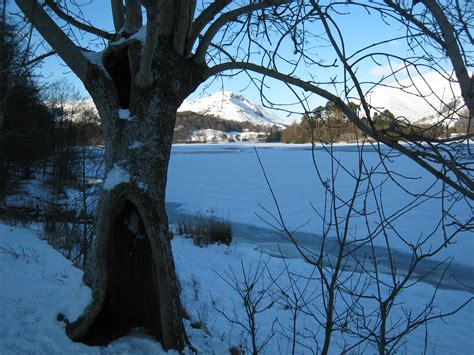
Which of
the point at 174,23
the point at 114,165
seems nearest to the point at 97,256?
the point at 114,165

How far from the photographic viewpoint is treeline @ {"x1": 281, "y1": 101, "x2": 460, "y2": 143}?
6.42ft

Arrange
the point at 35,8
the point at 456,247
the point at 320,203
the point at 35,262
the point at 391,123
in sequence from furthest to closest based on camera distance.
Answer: the point at 320,203
the point at 456,247
the point at 35,262
the point at 35,8
the point at 391,123

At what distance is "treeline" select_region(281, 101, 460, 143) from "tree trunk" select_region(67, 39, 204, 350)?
1.11 meters

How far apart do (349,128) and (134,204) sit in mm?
1644

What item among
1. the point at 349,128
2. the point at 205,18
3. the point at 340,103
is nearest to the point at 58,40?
the point at 205,18

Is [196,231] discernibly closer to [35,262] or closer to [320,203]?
[35,262]

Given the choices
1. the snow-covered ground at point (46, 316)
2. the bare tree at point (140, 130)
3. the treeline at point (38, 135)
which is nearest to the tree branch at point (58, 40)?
the bare tree at point (140, 130)

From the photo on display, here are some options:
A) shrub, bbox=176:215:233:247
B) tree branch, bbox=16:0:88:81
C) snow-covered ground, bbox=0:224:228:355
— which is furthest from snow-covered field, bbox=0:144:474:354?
tree branch, bbox=16:0:88:81

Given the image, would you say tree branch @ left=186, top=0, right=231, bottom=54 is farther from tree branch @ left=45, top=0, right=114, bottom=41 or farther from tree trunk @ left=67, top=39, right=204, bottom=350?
tree branch @ left=45, top=0, right=114, bottom=41

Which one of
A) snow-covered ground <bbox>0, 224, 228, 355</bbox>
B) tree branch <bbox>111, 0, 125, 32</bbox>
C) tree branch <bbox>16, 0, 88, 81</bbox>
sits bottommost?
snow-covered ground <bbox>0, 224, 228, 355</bbox>

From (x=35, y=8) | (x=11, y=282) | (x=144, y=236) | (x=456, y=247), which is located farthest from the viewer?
(x=456, y=247)

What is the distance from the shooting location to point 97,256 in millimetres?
3051

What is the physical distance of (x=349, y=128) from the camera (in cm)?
238

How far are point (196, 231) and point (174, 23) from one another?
7.94m
